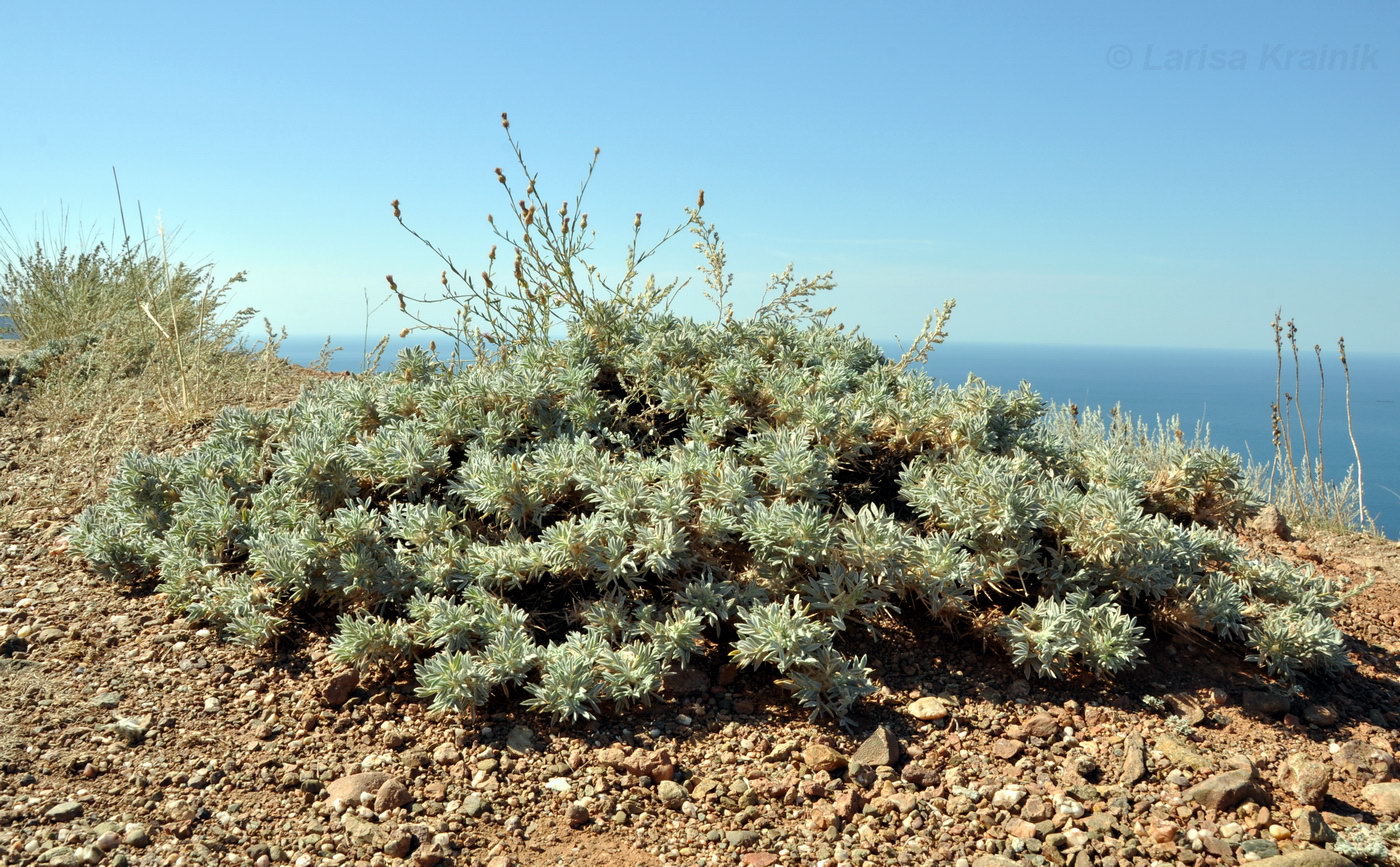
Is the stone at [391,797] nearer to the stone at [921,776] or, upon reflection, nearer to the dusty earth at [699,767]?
the dusty earth at [699,767]

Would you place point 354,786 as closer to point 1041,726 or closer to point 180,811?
point 180,811

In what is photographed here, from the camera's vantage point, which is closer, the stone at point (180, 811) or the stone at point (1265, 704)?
the stone at point (180, 811)

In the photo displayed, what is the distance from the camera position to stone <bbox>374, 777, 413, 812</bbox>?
258 cm

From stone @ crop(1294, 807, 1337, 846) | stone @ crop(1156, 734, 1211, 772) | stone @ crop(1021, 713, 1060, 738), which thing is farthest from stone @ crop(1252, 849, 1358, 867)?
stone @ crop(1021, 713, 1060, 738)

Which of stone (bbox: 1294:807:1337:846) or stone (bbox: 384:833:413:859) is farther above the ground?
stone (bbox: 384:833:413:859)

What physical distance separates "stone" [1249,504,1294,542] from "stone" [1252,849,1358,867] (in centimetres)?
334

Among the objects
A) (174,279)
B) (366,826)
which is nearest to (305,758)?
(366,826)

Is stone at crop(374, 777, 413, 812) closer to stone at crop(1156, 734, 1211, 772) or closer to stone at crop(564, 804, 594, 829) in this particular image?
stone at crop(564, 804, 594, 829)

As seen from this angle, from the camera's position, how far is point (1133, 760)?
274 cm

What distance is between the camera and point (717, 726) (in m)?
2.90

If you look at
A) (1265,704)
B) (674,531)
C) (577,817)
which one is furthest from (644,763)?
(1265,704)

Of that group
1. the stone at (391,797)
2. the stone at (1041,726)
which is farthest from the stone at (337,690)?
the stone at (1041,726)

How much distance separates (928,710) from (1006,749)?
10.4 inches

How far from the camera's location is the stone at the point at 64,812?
252 cm
